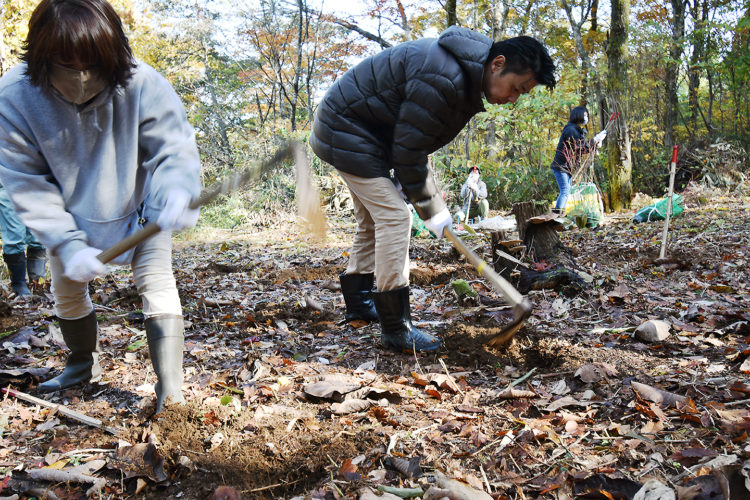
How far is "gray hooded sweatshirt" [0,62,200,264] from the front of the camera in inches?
75.7

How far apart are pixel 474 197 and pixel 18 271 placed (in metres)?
7.82

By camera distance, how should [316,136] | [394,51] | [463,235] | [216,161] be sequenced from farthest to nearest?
[216,161]
[463,235]
[316,136]
[394,51]

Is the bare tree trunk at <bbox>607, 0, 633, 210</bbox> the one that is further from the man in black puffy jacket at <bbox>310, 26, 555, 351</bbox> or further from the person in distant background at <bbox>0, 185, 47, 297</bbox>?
the person in distant background at <bbox>0, 185, 47, 297</bbox>

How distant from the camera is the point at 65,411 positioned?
2.24 m

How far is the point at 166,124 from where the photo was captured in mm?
2098

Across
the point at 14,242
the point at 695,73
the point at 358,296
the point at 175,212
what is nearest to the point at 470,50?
the point at 175,212

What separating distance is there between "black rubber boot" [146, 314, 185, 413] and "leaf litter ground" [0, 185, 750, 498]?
0.28 feet

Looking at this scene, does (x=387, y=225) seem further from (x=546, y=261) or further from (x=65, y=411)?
(x=546, y=261)

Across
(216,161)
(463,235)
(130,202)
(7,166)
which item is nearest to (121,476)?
(130,202)

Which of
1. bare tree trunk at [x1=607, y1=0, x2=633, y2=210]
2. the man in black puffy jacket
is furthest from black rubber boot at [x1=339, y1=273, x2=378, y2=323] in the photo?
bare tree trunk at [x1=607, y1=0, x2=633, y2=210]

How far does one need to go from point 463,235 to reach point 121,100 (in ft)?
19.3

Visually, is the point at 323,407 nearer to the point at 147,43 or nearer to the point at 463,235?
the point at 463,235

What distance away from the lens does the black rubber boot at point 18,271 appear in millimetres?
4672

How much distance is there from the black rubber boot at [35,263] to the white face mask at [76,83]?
394 centimetres
